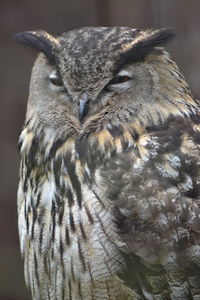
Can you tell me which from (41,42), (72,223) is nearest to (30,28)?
(41,42)

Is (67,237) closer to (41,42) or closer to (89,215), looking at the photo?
(89,215)

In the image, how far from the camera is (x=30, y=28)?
345cm

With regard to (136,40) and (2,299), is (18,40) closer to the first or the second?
(136,40)

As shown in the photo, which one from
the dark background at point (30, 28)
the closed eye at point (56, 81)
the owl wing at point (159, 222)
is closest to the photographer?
the owl wing at point (159, 222)

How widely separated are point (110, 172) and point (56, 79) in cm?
28

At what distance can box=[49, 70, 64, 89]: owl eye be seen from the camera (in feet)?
8.38

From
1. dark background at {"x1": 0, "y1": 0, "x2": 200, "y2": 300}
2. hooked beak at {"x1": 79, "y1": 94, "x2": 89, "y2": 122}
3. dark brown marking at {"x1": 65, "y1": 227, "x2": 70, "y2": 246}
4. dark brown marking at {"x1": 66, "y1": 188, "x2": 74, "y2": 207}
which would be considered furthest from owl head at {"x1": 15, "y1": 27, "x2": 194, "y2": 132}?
dark background at {"x1": 0, "y1": 0, "x2": 200, "y2": 300}

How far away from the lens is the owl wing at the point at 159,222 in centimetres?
243

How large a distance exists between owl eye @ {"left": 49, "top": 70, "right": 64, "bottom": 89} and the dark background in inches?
15.9

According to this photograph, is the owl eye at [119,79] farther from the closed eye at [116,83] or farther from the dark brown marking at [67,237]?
the dark brown marking at [67,237]

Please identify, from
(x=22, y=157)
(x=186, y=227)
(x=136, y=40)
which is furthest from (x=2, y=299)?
(x=136, y=40)

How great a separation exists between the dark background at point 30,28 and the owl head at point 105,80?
1.25ft

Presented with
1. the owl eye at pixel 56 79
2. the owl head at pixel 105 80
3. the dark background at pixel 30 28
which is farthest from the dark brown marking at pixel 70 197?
the dark background at pixel 30 28

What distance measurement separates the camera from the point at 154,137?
2.53m
